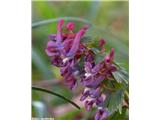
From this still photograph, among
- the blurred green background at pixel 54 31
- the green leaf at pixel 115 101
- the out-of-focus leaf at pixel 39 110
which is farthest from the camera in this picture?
the blurred green background at pixel 54 31

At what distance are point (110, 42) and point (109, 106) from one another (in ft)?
0.87

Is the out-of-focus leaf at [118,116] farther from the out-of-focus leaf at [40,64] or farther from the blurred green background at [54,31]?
the out-of-focus leaf at [40,64]

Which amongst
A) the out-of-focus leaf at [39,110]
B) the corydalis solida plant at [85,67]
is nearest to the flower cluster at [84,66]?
the corydalis solida plant at [85,67]

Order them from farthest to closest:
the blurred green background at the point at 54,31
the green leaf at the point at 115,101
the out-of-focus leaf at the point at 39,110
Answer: the blurred green background at the point at 54,31
the out-of-focus leaf at the point at 39,110
the green leaf at the point at 115,101

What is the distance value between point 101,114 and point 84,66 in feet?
0.31

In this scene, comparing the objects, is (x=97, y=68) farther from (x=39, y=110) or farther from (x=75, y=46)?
(x=39, y=110)

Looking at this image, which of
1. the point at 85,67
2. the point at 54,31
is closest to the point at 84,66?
the point at 85,67

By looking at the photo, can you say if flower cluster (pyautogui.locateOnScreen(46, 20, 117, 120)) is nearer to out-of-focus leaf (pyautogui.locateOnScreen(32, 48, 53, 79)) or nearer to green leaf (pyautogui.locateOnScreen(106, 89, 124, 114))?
green leaf (pyautogui.locateOnScreen(106, 89, 124, 114))

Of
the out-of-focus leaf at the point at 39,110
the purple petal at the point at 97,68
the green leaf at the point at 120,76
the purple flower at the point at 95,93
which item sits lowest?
the out-of-focus leaf at the point at 39,110

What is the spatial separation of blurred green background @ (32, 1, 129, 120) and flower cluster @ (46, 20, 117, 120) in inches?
8.1

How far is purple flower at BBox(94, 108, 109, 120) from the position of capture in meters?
0.91

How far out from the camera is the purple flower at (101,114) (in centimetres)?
91
